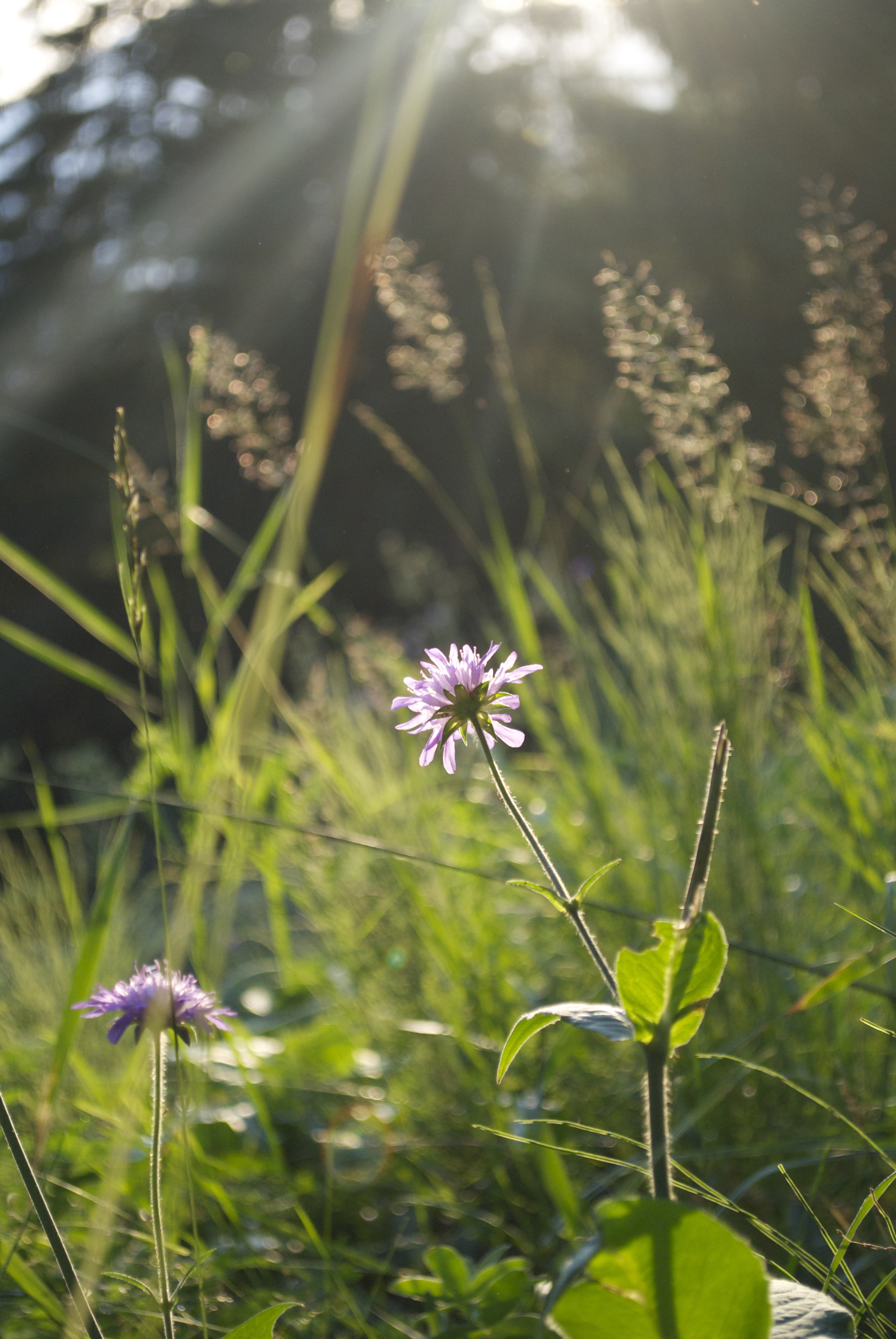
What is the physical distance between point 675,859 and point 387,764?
0.60 m

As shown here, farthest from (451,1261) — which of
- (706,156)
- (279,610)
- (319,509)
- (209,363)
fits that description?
(319,509)

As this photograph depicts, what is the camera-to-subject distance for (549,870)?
1.78ft

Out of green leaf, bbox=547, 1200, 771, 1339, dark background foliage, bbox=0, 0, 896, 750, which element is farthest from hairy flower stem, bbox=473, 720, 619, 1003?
dark background foliage, bbox=0, 0, 896, 750

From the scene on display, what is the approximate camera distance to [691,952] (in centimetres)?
48

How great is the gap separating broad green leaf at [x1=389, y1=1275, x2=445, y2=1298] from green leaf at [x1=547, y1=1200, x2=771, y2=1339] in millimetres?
481

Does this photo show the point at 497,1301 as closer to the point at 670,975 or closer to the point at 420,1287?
the point at 420,1287

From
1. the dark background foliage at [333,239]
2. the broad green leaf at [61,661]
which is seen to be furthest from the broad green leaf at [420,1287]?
the dark background foliage at [333,239]

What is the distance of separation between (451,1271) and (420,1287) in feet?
0.13

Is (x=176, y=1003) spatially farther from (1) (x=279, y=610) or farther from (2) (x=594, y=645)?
(2) (x=594, y=645)

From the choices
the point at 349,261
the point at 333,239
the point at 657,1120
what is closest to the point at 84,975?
the point at 657,1120

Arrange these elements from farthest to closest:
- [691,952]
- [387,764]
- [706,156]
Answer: [706,156] → [387,764] → [691,952]

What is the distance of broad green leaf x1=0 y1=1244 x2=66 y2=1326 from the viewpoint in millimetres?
817

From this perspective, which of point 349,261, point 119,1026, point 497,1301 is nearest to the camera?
point 119,1026

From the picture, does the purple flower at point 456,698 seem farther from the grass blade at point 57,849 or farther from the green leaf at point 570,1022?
the grass blade at point 57,849
